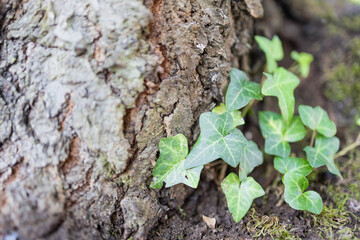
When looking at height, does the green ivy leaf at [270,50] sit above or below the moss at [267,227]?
above

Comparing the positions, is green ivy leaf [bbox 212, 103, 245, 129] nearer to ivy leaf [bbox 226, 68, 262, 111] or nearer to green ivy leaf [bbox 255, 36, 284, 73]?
ivy leaf [bbox 226, 68, 262, 111]

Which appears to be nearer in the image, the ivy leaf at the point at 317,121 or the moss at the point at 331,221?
the moss at the point at 331,221

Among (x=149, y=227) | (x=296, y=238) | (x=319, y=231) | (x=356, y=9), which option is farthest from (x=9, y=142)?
(x=356, y=9)

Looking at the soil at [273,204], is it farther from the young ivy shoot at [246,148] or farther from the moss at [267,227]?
the young ivy shoot at [246,148]

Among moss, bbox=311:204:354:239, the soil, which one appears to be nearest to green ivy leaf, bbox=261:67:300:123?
the soil

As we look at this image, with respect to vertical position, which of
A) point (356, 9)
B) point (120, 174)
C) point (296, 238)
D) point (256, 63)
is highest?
point (356, 9)

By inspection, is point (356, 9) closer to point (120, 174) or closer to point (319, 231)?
point (319, 231)

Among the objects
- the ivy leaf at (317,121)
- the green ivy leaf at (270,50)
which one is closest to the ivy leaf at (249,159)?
the ivy leaf at (317,121)
